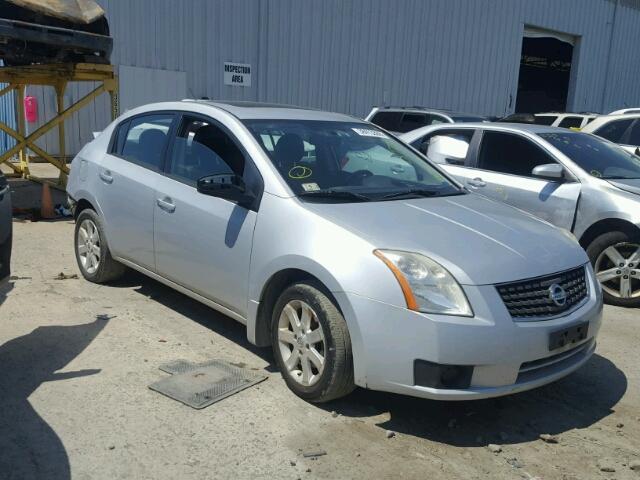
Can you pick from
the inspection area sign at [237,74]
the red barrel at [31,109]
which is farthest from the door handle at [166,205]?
the inspection area sign at [237,74]

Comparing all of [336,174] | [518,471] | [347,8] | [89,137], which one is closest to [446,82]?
[347,8]

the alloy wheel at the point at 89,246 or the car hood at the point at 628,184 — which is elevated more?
the car hood at the point at 628,184

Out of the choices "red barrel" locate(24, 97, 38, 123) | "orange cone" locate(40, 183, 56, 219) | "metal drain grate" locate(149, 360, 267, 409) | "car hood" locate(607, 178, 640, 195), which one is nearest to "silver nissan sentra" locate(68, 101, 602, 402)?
"metal drain grate" locate(149, 360, 267, 409)

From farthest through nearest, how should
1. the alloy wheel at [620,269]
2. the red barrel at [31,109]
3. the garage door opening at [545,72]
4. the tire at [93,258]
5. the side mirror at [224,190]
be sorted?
the garage door opening at [545,72] → the red barrel at [31,109] → the alloy wheel at [620,269] → the tire at [93,258] → the side mirror at [224,190]

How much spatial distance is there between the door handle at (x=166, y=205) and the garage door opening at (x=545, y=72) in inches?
909

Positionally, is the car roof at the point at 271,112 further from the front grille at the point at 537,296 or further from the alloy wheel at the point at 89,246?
the front grille at the point at 537,296

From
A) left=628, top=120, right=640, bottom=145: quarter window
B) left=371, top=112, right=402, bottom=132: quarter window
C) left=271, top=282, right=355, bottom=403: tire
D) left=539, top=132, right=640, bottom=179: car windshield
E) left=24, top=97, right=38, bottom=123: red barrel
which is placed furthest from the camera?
left=24, top=97, right=38, bottom=123: red barrel

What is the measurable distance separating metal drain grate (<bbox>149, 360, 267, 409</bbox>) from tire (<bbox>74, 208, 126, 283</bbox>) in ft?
5.69

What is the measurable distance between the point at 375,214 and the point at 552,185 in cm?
319

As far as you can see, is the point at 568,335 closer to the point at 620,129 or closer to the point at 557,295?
the point at 557,295

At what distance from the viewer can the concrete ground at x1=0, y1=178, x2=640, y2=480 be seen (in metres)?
3.08

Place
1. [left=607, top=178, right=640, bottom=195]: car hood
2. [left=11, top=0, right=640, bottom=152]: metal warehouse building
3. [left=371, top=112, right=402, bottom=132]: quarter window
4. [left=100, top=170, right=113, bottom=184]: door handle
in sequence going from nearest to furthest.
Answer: [left=100, top=170, right=113, bottom=184]: door handle, [left=607, top=178, right=640, bottom=195]: car hood, [left=371, top=112, right=402, bottom=132]: quarter window, [left=11, top=0, right=640, bottom=152]: metal warehouse building

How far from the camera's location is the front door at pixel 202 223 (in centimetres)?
403

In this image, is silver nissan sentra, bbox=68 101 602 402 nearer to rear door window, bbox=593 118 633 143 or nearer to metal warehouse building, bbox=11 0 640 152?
rear door window, bbox=593 118 633 143
